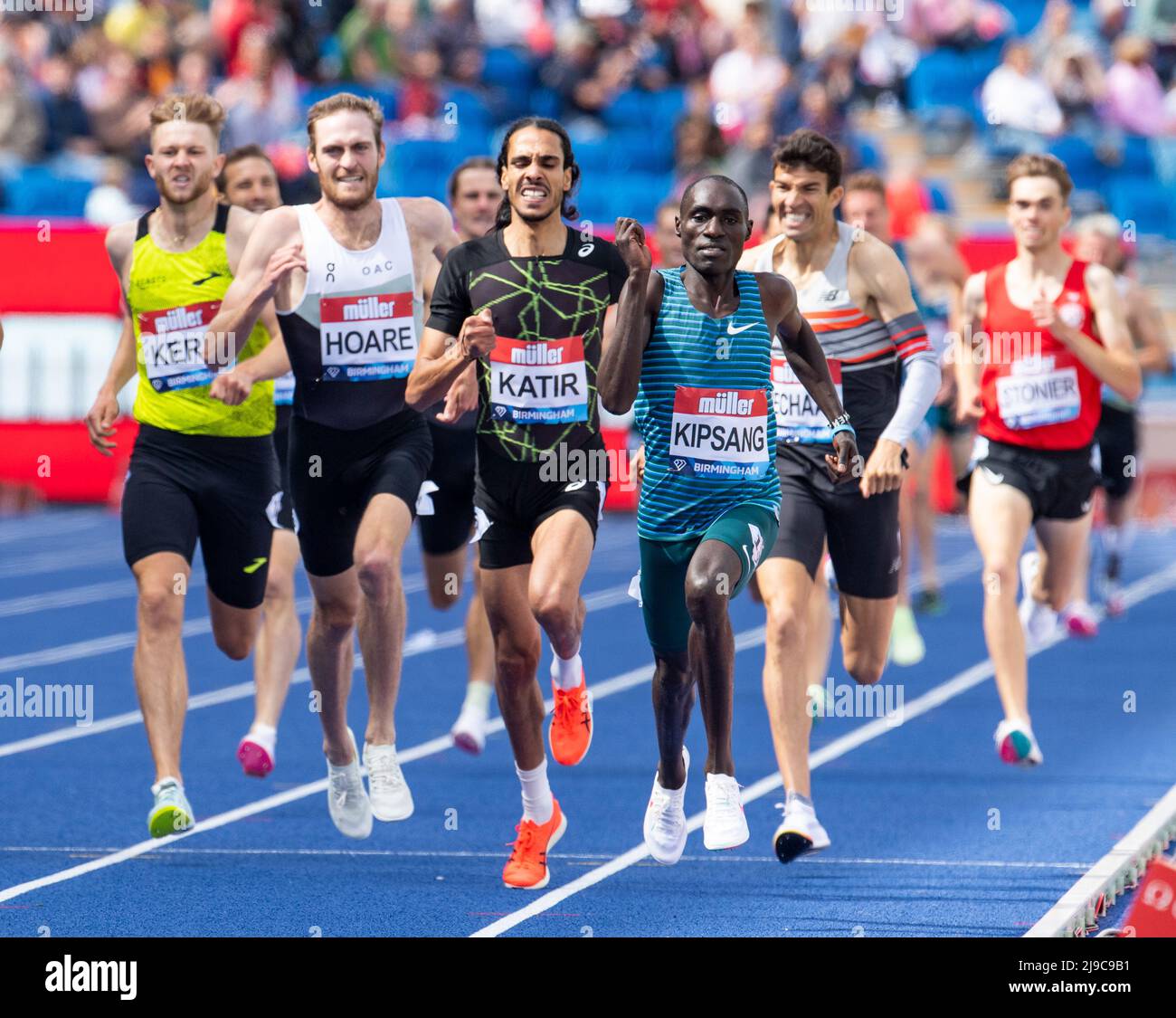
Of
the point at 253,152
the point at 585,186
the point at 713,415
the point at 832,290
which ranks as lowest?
the point at 713,415

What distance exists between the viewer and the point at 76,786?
26.7 feet

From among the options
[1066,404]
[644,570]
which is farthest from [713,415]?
[1066,404]

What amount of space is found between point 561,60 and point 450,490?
37.9ft

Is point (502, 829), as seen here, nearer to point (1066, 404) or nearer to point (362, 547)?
point (362, 547)

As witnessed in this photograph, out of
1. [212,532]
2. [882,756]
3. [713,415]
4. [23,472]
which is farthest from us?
[23,472]

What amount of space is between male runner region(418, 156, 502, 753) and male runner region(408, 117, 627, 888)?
226 centimetres

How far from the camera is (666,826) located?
608 centimetres

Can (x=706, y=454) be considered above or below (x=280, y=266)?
below

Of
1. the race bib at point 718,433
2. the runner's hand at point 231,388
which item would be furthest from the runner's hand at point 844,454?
the runner's hand at point 231,388

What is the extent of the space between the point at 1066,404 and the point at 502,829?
2658mm

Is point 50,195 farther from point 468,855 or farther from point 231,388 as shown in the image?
point 468,855

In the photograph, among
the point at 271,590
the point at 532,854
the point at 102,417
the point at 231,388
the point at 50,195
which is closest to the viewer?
the point at 532,854

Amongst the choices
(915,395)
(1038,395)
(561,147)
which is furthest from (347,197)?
(1038,395)

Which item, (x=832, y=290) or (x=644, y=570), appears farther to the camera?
(x=832, y=290)
